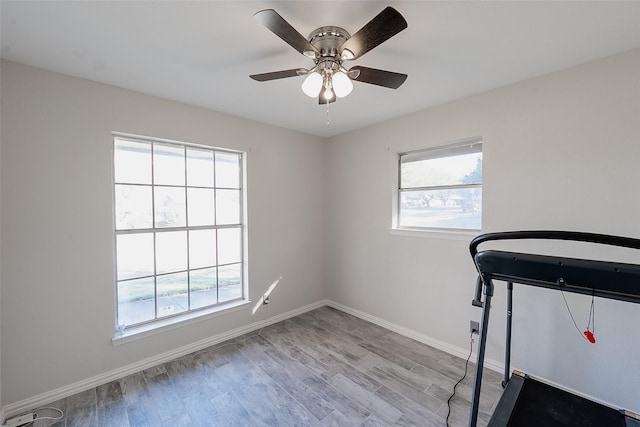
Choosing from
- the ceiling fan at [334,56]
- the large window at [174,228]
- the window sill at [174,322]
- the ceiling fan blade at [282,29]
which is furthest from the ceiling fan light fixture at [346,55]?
the window sill at [174,322]

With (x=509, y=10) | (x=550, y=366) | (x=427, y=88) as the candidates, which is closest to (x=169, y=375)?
(x=550, y=366)

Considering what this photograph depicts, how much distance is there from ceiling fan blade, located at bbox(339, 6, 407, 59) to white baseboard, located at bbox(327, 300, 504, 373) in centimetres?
273

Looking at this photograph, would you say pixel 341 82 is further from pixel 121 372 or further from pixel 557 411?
pixel 121 372

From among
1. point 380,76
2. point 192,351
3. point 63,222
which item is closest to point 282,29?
point 380,76

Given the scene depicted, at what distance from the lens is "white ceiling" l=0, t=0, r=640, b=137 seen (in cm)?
142

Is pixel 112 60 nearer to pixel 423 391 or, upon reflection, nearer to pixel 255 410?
pixel 255 410

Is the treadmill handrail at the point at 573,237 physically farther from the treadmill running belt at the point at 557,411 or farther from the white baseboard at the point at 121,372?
the white baseboard at the point at 121,372

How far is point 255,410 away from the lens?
1951 mm

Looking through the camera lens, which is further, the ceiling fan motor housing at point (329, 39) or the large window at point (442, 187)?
the large window at point (442, 187)

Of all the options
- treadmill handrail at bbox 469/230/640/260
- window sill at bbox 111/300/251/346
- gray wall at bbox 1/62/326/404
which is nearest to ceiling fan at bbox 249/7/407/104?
treadmill handrail at bbox 469/230/640/260

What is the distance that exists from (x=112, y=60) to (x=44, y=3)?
0.52 meters

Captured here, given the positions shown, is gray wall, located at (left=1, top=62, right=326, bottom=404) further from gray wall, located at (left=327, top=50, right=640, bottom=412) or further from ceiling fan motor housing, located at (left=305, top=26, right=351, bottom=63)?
gray wall, located at (left=327, top=50, right=640, bottom=412)

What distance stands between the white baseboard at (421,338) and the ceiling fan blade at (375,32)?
2732mm

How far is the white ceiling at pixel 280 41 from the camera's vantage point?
1.42 m
